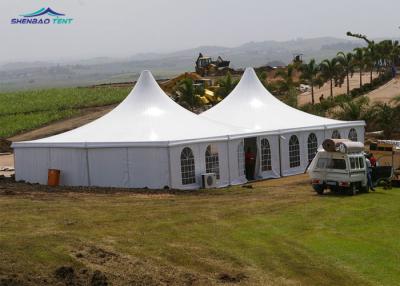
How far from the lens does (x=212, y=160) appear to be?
91.8 ft

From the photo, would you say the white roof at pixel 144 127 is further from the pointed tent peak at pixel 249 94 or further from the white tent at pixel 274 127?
the pointed tent peak at pixel 249 94

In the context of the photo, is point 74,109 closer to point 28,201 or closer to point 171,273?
point 28,201

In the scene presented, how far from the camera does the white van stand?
22.5m

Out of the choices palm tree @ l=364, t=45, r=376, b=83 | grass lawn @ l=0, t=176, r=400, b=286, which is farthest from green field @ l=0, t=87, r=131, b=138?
grass lawn @ l=0, t=176, r=400, b=286

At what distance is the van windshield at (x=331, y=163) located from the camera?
22656mm

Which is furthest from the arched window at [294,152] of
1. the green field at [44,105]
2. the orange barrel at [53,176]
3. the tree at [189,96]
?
the green field at [44,105]

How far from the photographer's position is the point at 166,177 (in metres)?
26.3

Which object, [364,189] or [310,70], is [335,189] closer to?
[364,189]

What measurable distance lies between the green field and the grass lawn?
136ft

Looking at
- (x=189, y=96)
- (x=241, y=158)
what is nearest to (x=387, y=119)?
(x=189, y=96)

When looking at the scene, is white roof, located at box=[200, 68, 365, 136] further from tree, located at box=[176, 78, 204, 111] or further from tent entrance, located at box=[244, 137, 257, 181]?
tree, located at box=[176, 78, 204, 111]

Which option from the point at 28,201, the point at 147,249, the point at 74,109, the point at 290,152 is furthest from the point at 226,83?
the point at 147,249

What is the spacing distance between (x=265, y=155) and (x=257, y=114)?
3.43 metres

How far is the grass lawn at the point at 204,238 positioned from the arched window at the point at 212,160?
5.19m
